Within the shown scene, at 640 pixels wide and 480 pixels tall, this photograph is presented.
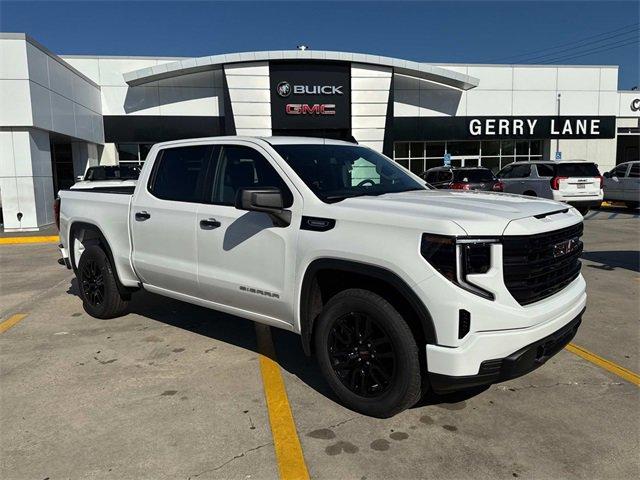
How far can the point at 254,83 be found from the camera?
22391mm

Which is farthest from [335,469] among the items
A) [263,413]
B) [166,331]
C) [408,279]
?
[166,331]

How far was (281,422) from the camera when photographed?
353 centimetres

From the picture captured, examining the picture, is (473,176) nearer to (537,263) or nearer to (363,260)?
(537,263)

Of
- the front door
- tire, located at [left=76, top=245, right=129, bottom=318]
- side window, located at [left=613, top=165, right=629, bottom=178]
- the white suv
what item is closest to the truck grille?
the front door

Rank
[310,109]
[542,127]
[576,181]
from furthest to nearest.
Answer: [542,127]
[310,109]
[576,181]

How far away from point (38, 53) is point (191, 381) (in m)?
14.5

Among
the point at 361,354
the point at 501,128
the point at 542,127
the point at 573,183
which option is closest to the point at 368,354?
the point at 361,354

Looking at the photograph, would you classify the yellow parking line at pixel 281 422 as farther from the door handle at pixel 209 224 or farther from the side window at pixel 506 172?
the side window at pixel 506 172

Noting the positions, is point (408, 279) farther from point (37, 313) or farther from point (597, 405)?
point (37, 313)

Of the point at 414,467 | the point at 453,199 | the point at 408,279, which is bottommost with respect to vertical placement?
the point at 414,467

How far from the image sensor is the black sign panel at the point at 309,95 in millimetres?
22516

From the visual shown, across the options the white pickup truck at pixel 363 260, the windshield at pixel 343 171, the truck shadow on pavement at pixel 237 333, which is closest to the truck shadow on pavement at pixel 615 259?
the white pickup truck at pixel 363 260

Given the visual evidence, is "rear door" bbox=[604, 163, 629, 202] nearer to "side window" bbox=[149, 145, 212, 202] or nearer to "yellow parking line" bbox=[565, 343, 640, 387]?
"yellow parking line" bbox=[565, 343, 640, 387]

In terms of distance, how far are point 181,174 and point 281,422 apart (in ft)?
8.32
